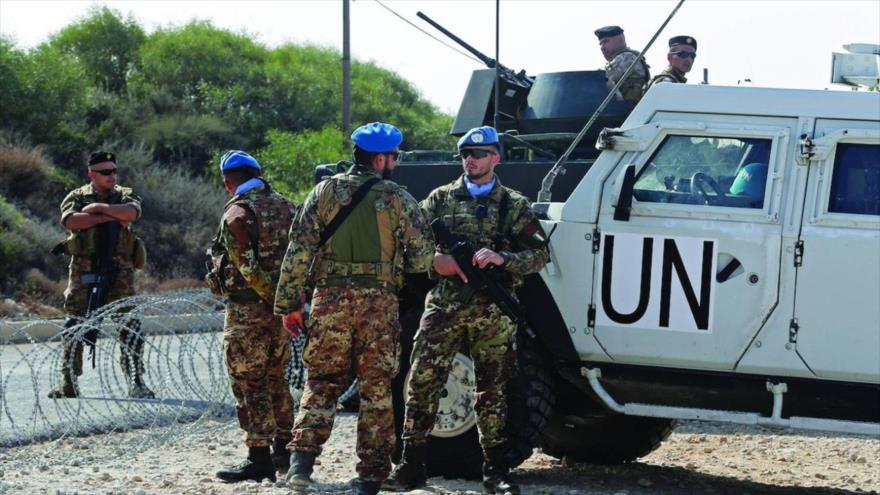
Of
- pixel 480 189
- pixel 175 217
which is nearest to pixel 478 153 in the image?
pixel 480 189

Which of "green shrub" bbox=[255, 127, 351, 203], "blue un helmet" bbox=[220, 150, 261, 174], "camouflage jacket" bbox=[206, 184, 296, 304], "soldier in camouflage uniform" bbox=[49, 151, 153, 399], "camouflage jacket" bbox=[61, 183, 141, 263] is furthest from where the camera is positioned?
"green shrub" bbox=[255, 127, 351, 203]

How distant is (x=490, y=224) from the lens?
7.56 meters

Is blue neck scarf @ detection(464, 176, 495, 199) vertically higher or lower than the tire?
higher

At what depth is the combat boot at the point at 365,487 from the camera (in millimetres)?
7109

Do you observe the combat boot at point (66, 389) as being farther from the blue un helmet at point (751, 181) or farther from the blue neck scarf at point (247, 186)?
the blue un helmet at point (751, 181)

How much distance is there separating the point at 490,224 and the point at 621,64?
7.36 feet

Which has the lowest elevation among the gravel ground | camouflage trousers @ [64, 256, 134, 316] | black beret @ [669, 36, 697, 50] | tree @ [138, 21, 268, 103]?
the gravel ground

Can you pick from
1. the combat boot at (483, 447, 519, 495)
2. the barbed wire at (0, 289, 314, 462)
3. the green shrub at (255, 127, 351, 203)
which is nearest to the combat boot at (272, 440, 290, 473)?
the barbed wire at (0, 289, 314, 462)

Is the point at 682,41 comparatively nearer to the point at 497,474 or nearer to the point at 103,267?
the point at 497,474

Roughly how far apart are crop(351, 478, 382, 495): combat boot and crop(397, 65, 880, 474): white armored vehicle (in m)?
0.80

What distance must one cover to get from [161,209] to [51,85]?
4744 millimetres

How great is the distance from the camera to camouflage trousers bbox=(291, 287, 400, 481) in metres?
7.08

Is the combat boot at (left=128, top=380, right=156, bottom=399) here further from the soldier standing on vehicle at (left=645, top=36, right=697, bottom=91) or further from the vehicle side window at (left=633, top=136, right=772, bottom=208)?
the vehicle side window at (left=633, top=136, right=772, bottom=208)

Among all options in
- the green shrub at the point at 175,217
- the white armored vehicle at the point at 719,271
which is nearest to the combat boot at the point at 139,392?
the white armored vehicle at the point at 719,271
